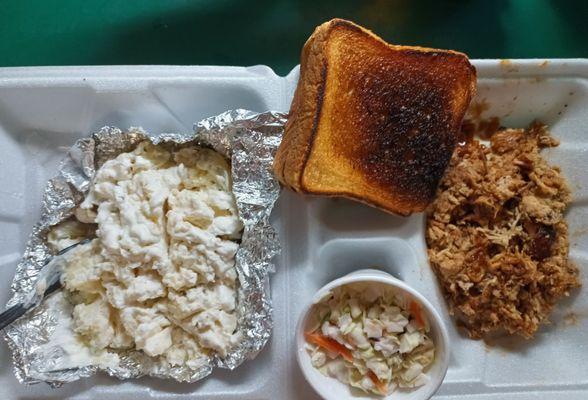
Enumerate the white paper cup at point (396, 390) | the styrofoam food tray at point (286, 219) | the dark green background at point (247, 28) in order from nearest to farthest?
1. the white paper cup at point (396, 390)
2. the styrofoam food tray at point (286, 219)
3. the dark green background at point (247, 28)

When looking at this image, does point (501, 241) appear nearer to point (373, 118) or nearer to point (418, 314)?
point (418, 314)

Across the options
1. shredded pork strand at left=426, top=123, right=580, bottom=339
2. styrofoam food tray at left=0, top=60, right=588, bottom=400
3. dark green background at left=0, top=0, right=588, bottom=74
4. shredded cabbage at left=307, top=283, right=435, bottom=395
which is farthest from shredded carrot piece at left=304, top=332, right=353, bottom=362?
dark green background at left=0, top=0, right=588, bottom=74

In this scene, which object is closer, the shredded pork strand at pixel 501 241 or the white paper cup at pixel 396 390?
the white paper cup at pixel 396 390

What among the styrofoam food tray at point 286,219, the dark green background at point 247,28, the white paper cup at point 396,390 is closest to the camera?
the white paper cup at point 396,390

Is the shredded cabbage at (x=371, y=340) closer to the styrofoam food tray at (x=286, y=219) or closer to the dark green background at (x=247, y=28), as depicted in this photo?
the styrofoam food tray at (x=286, y=219)

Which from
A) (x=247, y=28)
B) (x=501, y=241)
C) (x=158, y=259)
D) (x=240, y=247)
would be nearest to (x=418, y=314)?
(x=501, y=241)

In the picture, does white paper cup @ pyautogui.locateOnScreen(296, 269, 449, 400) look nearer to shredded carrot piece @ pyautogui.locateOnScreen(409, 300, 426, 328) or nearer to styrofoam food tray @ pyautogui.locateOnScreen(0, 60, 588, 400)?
shredded carrot piece @ pyautogui.locateOnScreen(409, 300, 426, 328)

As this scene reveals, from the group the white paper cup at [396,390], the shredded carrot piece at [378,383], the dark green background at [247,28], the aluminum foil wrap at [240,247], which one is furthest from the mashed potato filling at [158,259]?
the dark green background at [247,28]
